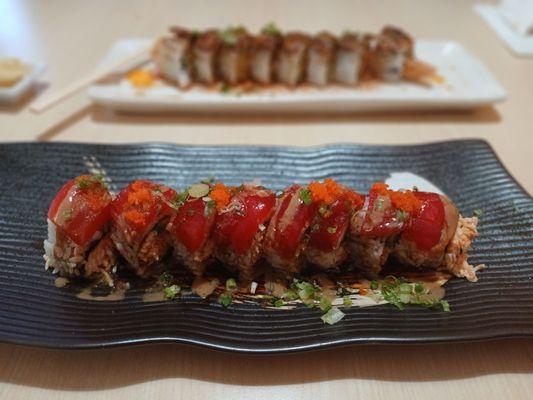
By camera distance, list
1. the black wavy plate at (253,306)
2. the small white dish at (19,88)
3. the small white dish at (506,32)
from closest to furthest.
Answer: the black wavy plate at (253,306) < the small white dish at (19,88) < the small white dish at (506,32)

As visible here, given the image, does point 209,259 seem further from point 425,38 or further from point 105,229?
point 425,38

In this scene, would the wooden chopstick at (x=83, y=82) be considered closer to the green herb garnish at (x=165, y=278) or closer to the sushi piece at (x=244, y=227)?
the green herb garnish at (x=165, y=278)

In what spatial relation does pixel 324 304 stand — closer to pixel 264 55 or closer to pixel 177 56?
pixel 264 55

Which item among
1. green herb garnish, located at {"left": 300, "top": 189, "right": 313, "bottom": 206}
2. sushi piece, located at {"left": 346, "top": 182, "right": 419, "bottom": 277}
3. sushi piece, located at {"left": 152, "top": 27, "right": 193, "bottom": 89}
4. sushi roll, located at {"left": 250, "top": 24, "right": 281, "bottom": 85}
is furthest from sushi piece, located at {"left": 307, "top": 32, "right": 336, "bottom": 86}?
green herb garnish, located at {"left": 300, "top": 189, "right": 313, "bottom": 206}

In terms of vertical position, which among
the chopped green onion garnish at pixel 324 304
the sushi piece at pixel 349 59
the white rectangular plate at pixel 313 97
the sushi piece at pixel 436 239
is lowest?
the chopped green onion garnish at pixel 324 304

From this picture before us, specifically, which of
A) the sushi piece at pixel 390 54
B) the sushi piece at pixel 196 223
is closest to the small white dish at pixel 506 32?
the sushi piece at pixel 390 54

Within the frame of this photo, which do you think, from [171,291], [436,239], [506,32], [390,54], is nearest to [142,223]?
[171,291]

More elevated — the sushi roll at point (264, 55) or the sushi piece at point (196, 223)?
the sushi roll at point (264, 55)
